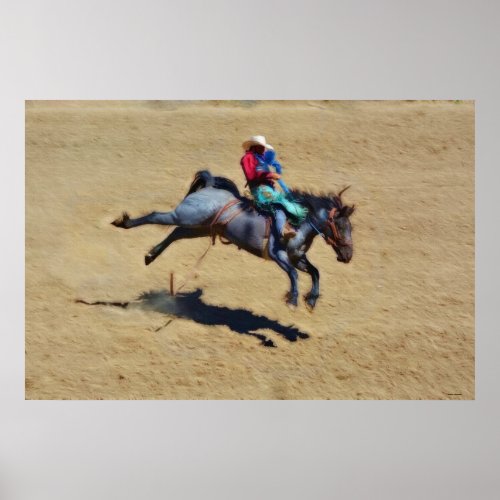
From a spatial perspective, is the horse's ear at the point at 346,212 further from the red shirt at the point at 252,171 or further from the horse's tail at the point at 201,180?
the horse's tail at the point at 201,180

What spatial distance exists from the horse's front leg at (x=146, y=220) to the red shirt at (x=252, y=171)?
496 millimetres

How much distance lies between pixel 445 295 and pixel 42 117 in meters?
2.63

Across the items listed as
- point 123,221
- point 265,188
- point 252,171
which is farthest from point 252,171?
point 123,221

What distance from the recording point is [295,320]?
16.4 feet

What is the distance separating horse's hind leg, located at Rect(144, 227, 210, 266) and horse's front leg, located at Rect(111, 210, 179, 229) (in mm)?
78

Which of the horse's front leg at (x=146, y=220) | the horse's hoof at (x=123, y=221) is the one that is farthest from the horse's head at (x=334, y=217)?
the horse's hoof at (x=123, y=221)

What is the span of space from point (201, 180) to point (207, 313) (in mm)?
795

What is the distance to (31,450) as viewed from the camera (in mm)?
5008

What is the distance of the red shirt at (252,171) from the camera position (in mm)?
5008

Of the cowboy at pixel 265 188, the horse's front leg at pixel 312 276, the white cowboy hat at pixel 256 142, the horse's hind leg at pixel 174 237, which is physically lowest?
the horse's front leg at pixel 312 276

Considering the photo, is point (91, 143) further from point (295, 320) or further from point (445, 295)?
point (445, 295)
